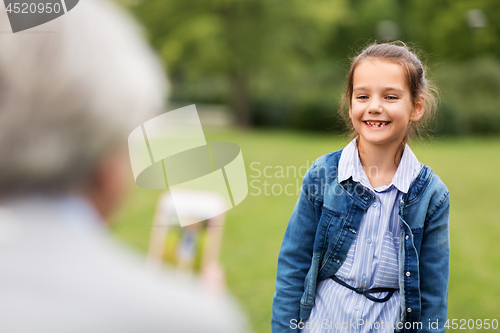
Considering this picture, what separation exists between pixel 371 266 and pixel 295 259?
0.95 feet

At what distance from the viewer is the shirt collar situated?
175cm

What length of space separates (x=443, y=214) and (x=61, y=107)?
1.41 metres

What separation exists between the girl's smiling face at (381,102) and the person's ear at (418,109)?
20 mm

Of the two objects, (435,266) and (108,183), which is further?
(435,266)

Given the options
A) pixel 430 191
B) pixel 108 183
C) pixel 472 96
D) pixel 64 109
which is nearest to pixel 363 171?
pixel 430 191

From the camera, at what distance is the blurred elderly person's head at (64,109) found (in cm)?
79

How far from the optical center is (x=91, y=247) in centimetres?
82

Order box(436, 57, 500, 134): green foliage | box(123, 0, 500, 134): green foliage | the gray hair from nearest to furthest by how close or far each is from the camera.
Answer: the gray hair < box(436, 57, 500, 134): green foliage < box(123, 0, 500, 134): green foliage

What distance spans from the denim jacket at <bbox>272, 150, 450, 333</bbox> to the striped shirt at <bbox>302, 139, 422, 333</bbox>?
3 centimetres

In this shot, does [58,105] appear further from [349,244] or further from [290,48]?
[290,48]

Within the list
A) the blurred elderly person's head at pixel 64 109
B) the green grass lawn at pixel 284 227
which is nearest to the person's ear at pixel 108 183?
the blurred elderly person's head at pixel 64 109

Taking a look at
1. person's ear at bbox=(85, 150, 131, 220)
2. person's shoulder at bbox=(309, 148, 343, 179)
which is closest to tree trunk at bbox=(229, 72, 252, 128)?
person's shoulder at bbox=(309, 148, 343, 179)

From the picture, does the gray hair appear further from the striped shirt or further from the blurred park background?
the blurred park background

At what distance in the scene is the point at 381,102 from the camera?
1.71 m
